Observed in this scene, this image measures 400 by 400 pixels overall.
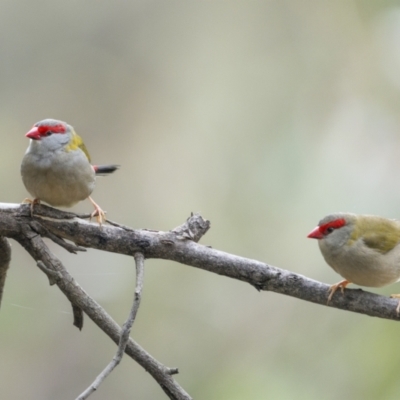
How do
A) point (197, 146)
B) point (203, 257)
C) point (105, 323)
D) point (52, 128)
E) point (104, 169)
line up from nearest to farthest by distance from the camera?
1. point (105, 323)
2. point (203, 257)
3. point (52, 128)
4. point (104, 169)
5. point (197, 146)

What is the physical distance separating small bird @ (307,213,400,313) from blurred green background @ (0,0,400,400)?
1703 millimetres

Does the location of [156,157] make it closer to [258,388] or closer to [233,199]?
[233,199]

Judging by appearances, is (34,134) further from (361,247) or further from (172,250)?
(361,247)

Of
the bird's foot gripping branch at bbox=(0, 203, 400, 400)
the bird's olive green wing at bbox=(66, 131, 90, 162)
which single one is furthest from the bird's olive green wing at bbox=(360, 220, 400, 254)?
the bird's olive green wing at bbox=(66, 131, 90, 162)

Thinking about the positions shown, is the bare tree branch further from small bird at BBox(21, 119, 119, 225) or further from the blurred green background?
the blurred green background

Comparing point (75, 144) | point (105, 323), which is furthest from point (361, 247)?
point (75, 144)

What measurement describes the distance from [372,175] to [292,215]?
2.27 ft

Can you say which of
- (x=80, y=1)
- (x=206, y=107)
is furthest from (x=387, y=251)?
(x=80, y=1)

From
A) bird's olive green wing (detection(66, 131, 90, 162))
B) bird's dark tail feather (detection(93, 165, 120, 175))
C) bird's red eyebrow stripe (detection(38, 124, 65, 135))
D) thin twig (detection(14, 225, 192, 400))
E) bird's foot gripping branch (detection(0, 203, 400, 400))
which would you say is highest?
bird's red eyebrow stripe (detection(38, 124, 65, 135))

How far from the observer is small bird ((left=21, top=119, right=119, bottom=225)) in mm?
2492

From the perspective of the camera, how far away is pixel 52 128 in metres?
2.62

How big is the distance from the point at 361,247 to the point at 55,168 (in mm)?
1379

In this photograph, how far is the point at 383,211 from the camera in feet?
13.0

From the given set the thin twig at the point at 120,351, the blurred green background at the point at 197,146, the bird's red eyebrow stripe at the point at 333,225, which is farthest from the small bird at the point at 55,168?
the blurred green background at the point at 197,146
